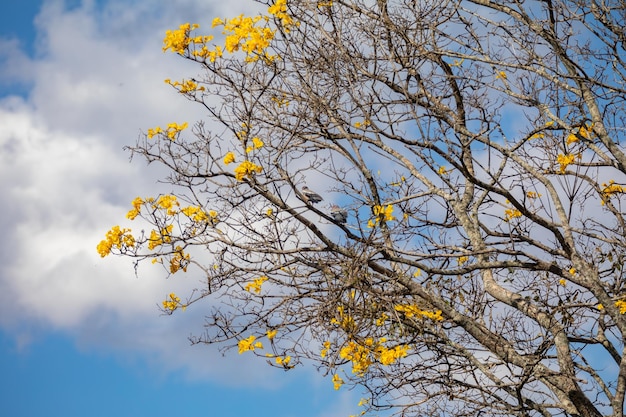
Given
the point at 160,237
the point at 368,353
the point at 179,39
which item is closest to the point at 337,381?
the point at 368,353

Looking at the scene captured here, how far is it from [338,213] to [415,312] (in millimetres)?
1315

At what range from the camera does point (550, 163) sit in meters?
8.52

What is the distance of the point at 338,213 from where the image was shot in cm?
730

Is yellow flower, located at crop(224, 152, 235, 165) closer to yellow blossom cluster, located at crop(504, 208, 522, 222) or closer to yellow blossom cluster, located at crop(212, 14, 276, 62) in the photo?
yellow blossom cluster, located at crop(212, 14, 276, 62)

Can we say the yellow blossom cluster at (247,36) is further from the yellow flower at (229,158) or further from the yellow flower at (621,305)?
the yellow flower at (621,305)

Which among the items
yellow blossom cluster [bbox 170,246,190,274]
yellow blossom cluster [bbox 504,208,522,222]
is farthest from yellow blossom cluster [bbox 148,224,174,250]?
yellow blossom cluster [bbox 504,208,522,222]

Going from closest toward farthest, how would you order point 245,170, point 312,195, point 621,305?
1. point 245,170
2. point 312,195
3. point 621,305

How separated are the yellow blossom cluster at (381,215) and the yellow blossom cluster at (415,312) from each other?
90cm

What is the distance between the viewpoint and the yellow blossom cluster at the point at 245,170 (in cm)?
609

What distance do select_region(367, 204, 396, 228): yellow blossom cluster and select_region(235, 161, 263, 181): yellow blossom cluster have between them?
4.24ft

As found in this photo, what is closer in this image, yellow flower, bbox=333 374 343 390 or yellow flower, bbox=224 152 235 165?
yellow flower, bbox=224 152 235 165

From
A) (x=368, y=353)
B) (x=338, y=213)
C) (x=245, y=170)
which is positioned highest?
(x=338, y=213)

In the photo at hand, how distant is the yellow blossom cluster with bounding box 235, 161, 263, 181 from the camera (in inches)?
240

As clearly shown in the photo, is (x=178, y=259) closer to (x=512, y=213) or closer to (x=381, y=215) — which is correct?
(x=381, y=215)
